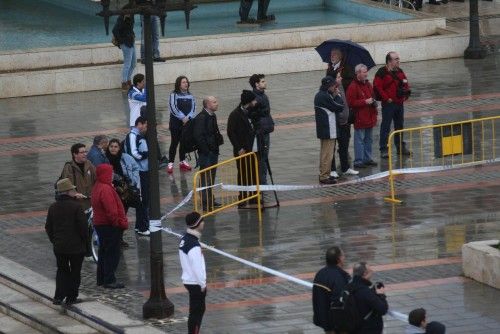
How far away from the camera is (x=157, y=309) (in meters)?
15.9

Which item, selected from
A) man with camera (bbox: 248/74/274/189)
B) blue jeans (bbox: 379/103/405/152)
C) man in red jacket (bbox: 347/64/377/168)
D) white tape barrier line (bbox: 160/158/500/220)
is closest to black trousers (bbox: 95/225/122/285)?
white tape barrier line (bbox: 160/158/500/220)

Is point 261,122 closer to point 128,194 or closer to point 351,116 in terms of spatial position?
point 351,116

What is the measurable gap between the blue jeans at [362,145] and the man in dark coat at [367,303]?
31.7 ft

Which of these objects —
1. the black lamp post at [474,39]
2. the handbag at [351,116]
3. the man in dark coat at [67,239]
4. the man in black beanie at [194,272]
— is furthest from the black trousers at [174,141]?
the black lamp post at [474,39]

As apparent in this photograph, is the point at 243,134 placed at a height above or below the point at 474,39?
below

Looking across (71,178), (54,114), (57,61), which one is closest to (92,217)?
(71,178)

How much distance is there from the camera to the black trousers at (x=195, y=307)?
1472 cm

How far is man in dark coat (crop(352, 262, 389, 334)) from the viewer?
43.1ft

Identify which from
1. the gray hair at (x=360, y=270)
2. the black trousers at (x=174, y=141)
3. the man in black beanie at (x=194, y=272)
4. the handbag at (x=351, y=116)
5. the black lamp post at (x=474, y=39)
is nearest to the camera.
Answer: the gray hair at (x=360, y=270)

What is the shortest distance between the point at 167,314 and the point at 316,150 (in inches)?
357

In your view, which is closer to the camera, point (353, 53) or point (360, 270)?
point (360, 270)

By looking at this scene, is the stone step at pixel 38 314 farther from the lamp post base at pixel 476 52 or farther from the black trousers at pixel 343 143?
the lamp post base at pixel 476 52

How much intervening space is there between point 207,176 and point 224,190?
1.75 feet

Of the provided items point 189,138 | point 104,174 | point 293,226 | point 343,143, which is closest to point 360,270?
point 104,174
